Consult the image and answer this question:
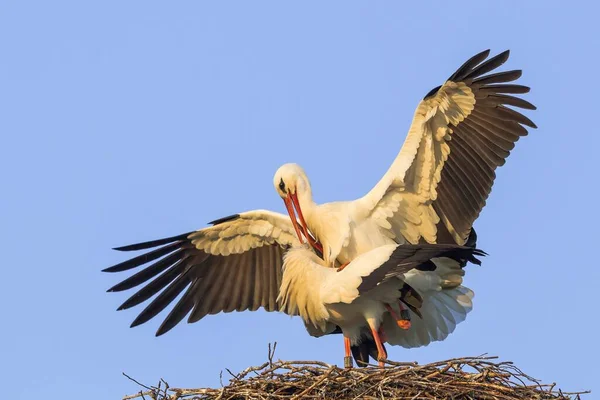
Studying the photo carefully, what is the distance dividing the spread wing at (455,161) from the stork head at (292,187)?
23.3 inches

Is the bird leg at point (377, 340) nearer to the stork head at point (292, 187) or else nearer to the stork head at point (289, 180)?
the stork head at point (292, 187)

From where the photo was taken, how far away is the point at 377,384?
32.1 ft

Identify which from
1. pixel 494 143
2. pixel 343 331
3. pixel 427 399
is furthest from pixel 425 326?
pixel 427 399

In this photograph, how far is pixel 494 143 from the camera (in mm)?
11852

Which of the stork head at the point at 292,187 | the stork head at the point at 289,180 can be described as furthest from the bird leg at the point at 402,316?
the stork head at the point at 289,180

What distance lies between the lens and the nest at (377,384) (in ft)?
32.1

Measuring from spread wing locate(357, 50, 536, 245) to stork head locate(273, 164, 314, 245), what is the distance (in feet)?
1.94

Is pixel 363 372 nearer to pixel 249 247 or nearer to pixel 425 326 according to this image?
pixel 425 326

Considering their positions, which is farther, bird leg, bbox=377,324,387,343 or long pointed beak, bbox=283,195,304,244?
long pointed beak, bbox=283,195,304,244

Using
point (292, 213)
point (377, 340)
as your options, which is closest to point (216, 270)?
point (292, 213)

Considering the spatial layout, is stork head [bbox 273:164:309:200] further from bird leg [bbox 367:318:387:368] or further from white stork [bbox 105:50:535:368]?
bird leg [bbox 367:318:387:368]

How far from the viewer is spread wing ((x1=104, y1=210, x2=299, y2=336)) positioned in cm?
1259

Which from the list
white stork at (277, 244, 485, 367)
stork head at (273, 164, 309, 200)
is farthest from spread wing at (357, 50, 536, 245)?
stork head at (273, 164, 309, 200)

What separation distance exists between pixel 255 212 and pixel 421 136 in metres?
1.68
